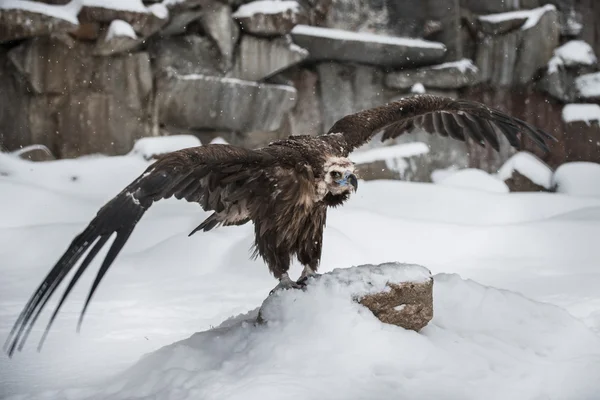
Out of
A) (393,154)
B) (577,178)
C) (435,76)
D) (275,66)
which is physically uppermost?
(275,66)

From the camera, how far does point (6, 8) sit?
677 centimetres

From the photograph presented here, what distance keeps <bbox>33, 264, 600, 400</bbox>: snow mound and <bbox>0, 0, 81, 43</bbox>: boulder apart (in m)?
5.26

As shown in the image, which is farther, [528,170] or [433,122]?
[528,170]

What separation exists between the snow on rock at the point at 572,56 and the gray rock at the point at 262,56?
12.8ft

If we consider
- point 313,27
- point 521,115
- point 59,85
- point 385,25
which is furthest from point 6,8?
point 521,115

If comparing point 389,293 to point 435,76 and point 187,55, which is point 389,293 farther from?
point 435,76

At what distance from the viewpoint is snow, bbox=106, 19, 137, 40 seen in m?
7.19

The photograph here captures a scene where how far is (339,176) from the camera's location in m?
2.86

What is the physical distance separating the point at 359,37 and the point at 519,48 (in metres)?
2.57

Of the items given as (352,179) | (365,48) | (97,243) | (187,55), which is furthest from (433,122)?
(365,48)

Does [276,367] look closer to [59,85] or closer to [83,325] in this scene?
[83,325]

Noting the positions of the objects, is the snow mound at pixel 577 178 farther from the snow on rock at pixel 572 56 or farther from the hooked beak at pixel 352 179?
the hooked beak at pixel 352 179

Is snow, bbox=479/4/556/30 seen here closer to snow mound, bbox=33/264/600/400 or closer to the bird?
the bird

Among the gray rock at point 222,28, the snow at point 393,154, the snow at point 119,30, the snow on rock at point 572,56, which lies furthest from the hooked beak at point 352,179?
the snow on rock at point 572,56
